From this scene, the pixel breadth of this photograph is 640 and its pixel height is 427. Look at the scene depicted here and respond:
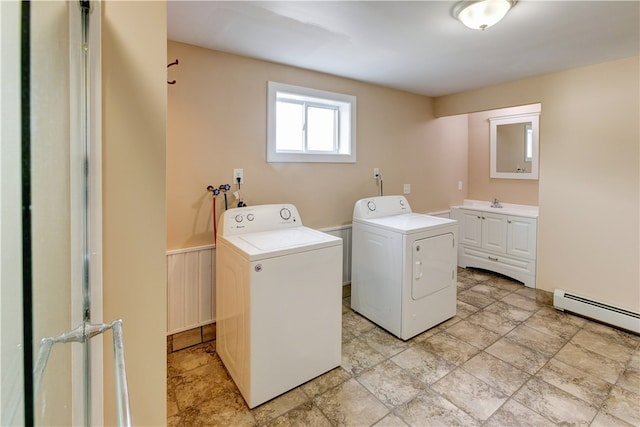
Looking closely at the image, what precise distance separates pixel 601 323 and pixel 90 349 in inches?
142

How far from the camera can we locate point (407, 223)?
2660mm

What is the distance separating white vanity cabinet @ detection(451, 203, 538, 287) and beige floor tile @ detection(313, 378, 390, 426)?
8.65ft

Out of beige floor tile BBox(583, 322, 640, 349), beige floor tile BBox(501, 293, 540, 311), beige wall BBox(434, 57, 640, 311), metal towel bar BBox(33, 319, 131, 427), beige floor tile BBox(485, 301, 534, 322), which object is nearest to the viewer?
metal towel bar BBox(33, 319, 131, 427)

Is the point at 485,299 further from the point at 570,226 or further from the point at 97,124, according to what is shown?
the point at 97,124

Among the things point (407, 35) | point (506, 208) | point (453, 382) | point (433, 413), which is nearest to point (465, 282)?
point (506, 208)

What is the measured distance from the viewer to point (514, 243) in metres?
3.59

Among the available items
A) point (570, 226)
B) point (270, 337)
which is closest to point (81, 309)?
point (270, 337)

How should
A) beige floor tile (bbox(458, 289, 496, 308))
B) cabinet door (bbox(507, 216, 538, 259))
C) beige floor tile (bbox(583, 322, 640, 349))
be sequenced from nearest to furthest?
beige floor tile (bbox(583, 322, 640, 349)) → beige floor tile (bbox(458, 289, 496, 308)) → cabinet door (bbox(507, 216, 538, 259))

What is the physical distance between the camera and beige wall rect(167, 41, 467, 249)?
2.24 metres

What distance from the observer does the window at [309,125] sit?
2.65 metres

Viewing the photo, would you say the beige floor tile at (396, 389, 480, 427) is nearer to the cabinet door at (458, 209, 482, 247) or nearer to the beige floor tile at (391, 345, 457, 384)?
the beige floor tile at (391, 345, 457, 384)

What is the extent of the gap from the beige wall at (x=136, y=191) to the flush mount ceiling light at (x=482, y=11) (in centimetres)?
152

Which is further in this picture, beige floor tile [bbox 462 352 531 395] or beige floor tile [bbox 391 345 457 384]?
beige floor tile [bbox 391 345 457 384]

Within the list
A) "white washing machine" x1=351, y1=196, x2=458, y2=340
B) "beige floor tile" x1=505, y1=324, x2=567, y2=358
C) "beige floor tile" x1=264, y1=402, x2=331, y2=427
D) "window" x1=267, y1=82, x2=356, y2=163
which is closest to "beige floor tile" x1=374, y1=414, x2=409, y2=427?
"beige floor tile" x1=264, y1=402, x2=331, y2=427
